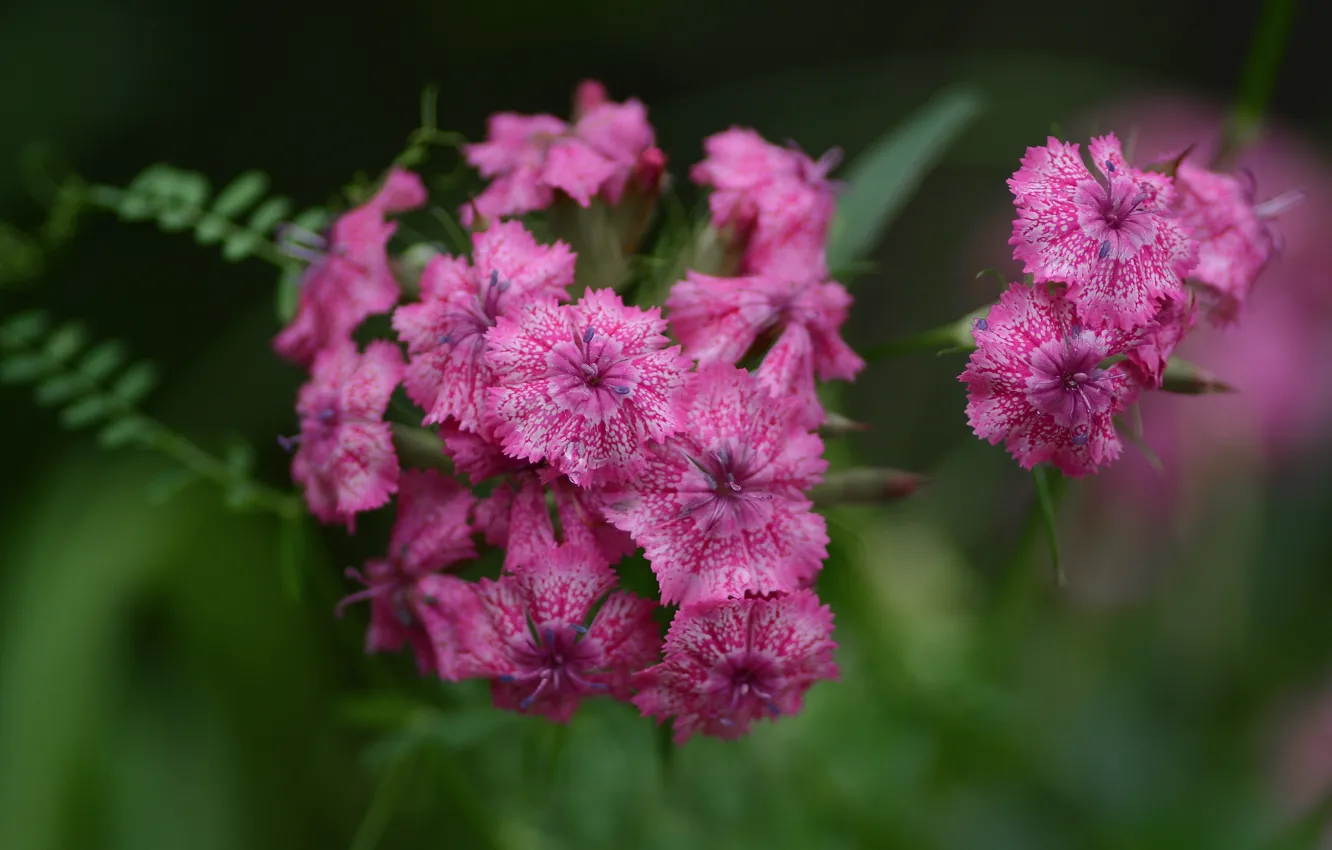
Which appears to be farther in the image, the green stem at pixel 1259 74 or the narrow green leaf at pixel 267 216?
the green stem at pixel 1259 74

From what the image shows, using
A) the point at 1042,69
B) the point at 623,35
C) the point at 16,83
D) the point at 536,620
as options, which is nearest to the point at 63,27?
the point at 16,83

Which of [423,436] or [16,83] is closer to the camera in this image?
[423,436]

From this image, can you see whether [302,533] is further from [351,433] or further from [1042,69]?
[1042,69]

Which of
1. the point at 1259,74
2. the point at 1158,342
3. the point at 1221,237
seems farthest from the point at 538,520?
the point at 1259,74

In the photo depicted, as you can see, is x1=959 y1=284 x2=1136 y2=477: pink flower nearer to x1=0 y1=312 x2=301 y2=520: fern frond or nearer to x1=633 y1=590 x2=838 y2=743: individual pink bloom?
x1=633 y1=590 x2=838 y2=743: individual pink bloom

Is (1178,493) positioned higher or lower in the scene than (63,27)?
lower

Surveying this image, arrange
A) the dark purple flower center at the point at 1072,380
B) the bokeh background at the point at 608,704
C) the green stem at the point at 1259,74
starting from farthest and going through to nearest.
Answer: the bokeh background at the point at 608,704
the green stem at the point at 1259,74
the dark purple flower center at the point at 1072,380

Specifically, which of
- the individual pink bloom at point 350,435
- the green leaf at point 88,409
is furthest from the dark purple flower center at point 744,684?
the green leaf at point 88,409

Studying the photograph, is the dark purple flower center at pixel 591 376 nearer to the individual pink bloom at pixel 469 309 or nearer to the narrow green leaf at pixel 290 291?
the individual pink bloom at pixel 469 309
